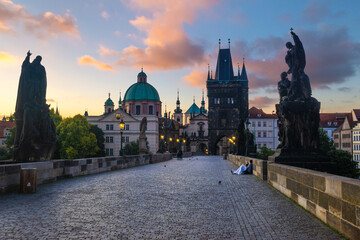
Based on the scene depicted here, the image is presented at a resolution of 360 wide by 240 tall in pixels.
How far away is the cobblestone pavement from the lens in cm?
593

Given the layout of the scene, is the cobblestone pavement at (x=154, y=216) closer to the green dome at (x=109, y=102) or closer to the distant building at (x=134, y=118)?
the distant building at (x=134, y=118)

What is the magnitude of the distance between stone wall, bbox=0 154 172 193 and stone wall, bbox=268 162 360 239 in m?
7.52

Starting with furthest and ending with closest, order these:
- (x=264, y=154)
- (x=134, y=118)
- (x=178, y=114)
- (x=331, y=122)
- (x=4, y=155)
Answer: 1. (x=178, y=114)
2. (x=331, y=122)
3. (x=134, y=118)
4. (x=264, y=154)
5. (x=4, y=155)

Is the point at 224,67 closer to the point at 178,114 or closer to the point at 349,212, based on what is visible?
the point at 178,114

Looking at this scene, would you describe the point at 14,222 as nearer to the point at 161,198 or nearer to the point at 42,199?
the point at 42,199

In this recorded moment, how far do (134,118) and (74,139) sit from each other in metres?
34.1

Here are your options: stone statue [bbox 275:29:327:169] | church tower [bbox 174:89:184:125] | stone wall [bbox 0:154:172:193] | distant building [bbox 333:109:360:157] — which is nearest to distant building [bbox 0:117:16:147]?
church tower [bbox 174:89:184:125]

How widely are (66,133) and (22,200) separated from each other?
67031 mm

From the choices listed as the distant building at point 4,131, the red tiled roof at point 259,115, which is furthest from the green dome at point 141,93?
the distant building at point 4,131

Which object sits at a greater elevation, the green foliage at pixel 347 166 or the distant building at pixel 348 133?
the distant building at pixel 348 133

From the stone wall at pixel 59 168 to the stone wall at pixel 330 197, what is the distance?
7519 millimetres

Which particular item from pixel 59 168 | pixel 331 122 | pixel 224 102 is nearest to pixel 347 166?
pixel 59 168

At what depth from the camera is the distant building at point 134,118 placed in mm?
106125

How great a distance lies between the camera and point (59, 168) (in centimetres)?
1460
